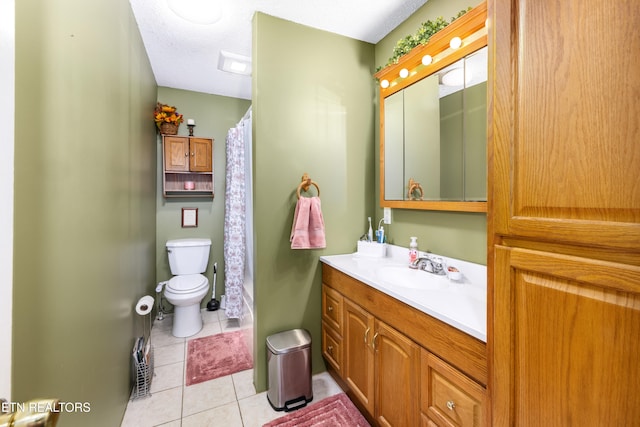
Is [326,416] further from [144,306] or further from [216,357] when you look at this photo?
[144,306]

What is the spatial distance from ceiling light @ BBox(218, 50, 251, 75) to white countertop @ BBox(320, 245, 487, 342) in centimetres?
180

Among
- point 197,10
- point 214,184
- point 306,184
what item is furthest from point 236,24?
point 214,184

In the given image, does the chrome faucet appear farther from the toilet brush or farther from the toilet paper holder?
the toilet brush

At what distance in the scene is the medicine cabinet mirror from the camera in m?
1.40

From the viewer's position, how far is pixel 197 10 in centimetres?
178

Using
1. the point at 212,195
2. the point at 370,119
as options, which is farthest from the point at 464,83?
the point at 212,195

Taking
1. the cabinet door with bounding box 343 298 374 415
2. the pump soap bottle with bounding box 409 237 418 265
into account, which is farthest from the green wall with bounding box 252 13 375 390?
the pump soap bottle with bounding box 409 237 418 265

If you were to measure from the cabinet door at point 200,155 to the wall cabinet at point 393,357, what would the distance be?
6.37 feet

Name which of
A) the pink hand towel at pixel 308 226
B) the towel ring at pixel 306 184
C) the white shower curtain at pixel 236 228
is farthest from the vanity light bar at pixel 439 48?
the white shower curtain at pixel 236 228

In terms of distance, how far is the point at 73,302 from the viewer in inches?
39.7

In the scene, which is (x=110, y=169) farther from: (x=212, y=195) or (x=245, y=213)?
(x=212, y=195)

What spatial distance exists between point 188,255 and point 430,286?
2418 millimetres

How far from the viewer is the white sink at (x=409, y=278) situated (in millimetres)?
1493

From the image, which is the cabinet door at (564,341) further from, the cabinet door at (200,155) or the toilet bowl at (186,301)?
the cabinet door at (200,155)
